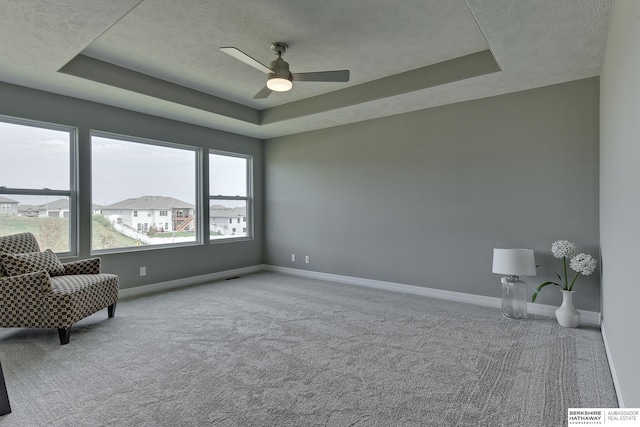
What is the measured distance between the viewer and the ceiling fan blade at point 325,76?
3051mm

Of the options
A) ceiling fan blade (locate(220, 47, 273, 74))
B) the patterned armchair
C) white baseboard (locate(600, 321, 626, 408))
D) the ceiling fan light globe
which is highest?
ceiling fan blade (locate(220, 47, 273, 74))

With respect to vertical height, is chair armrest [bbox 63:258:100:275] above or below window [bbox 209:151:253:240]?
below

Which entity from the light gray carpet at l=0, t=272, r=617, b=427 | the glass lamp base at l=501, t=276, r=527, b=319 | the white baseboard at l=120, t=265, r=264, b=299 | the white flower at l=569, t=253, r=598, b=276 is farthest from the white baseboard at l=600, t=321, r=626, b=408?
the white baseboard at l=120, t=265, r=264, b=299

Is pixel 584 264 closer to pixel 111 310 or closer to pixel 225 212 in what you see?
pixel 111 310

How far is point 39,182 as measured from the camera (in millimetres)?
3936

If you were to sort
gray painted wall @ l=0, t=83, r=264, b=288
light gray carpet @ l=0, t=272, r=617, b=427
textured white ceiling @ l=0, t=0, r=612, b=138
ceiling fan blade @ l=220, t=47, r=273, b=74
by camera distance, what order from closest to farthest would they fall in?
light gray carpet @ l=0, t=272, r=617, b=427
textured white ceiling @ l=0, t=0, r=612, b=138
ceiling fan blade @ l=220, t=47, r=273, b=74
gray painted wall @ l=0, t=83, r=264, b=288

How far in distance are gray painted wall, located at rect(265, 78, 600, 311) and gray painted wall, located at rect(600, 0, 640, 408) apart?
114cm

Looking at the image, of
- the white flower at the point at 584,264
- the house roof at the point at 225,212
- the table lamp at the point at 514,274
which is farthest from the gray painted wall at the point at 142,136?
the white flower at the point at 584,264

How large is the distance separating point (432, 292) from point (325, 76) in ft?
10.3

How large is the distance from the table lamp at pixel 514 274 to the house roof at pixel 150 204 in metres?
4.56

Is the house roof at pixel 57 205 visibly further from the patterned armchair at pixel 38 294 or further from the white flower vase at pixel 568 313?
the white flower vase at pixel 568 313

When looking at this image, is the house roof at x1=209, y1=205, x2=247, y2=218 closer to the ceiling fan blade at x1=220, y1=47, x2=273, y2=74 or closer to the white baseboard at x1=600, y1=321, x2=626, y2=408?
the ceiling fan blade at x1=220, y1=47, x2=273, y2=74

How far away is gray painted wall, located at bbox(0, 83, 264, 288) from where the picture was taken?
12.7ft

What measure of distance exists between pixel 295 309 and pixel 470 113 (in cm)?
329
